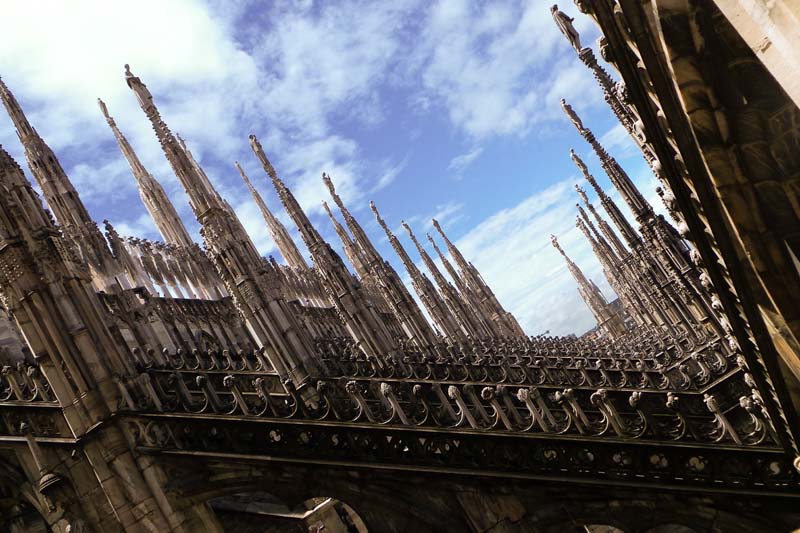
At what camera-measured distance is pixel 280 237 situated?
58.8 m

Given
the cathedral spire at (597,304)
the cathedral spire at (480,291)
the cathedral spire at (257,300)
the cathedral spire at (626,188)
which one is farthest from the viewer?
the cathedral spire at (597,304)

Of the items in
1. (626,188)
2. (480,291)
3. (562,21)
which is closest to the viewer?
(562,21)

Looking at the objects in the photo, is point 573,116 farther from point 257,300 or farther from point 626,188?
point 257,300

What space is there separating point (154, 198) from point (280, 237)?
1816 centimetres

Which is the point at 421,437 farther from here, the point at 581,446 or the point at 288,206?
the point at 288,206

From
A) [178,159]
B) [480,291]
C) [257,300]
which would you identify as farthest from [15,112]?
[480,291]

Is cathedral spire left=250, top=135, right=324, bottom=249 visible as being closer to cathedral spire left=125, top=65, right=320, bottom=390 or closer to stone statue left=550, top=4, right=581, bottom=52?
cathedral spire left=125, top=65, right=320, bottom=390

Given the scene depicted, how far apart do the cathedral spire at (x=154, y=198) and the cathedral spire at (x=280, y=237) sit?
1530 centimetres

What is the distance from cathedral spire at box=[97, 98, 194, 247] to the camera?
4059cm

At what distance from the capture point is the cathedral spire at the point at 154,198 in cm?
4059

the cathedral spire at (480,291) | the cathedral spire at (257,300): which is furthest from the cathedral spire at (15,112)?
the cathedral spire at (480,291)

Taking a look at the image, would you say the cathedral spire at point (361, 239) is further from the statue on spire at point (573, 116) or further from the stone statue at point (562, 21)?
the stone statue at point (562, 21)

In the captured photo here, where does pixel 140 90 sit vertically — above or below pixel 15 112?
below

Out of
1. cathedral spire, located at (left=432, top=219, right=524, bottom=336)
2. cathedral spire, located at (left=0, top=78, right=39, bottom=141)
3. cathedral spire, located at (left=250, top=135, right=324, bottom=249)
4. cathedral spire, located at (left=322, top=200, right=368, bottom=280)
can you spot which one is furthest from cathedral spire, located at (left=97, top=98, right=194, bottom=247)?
cathedral spire, located at (left=432, top=219, right=524, bottom=336)
